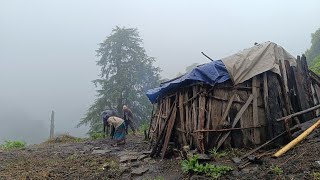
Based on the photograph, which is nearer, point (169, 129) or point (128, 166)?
point (128, 166)

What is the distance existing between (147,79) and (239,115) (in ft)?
58.9

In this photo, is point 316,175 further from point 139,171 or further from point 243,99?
point 139,171

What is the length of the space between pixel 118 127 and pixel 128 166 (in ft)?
14.0

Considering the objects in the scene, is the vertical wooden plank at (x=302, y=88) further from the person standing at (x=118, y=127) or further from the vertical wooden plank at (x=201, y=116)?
the person standing at (x=118, y=127)

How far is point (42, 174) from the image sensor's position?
745 cm

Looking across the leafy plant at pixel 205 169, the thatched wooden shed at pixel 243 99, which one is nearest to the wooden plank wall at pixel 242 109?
the thatched wooden shed at pixel 243 99

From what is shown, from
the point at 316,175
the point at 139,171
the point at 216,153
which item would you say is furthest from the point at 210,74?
the point at 316,175

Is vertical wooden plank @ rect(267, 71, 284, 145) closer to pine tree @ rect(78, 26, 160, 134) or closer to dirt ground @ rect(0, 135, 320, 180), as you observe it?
dirt ground @ rect(0, 135, 320, 180)

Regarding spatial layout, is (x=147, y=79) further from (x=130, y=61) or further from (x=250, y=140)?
(x=250, y=140)

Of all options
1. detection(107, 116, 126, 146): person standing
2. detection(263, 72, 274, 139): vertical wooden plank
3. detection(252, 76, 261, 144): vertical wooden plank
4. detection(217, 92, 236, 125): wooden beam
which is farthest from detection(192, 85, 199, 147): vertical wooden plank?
detection(107, 116, 126, 146): person standing

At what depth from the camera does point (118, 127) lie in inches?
483

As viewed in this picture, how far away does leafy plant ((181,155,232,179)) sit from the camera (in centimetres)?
605

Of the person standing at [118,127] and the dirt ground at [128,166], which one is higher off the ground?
the person standing at [118,127]

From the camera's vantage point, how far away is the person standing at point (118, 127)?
40.1 feet
